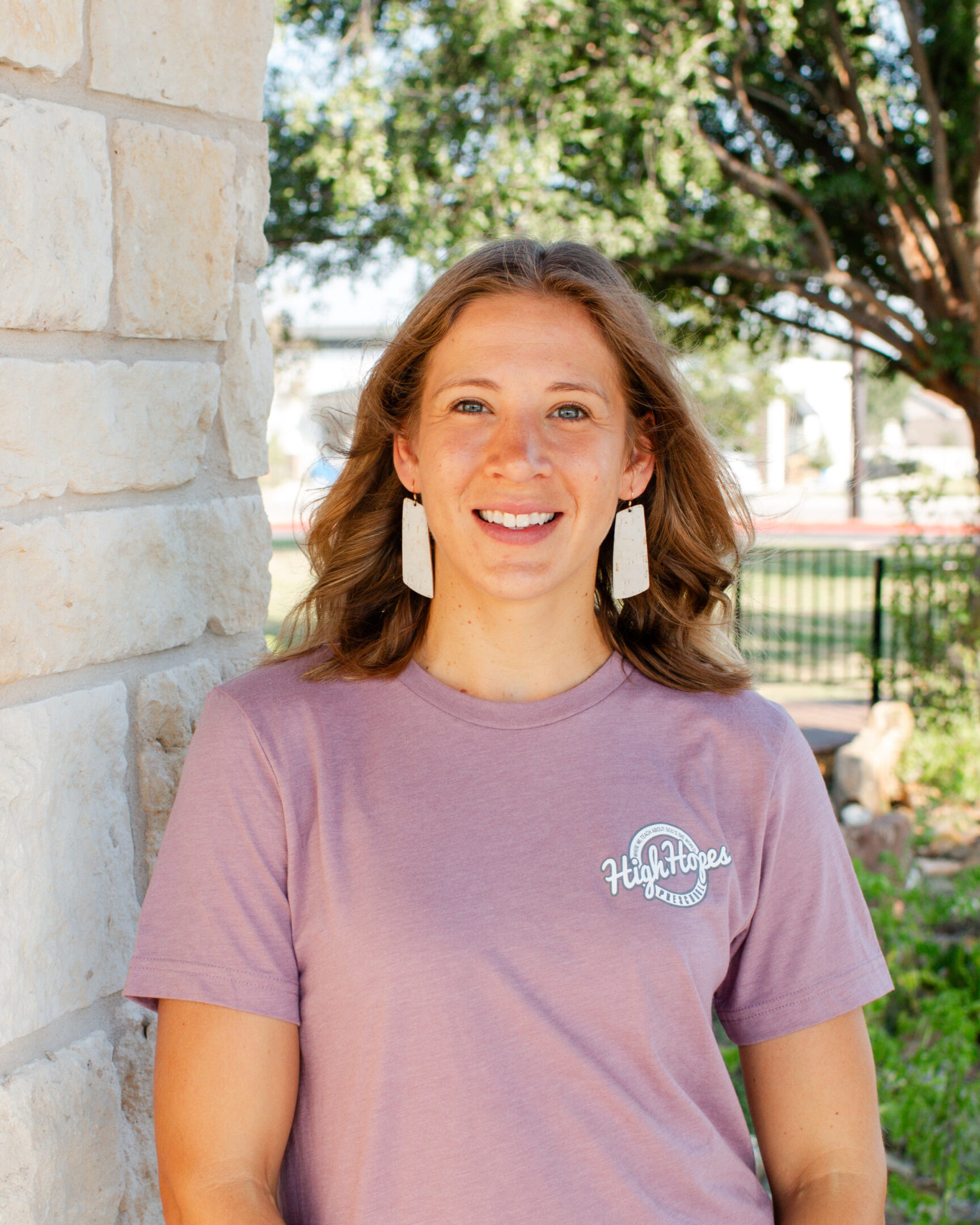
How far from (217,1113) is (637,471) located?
1082mm

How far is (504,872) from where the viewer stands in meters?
1.44

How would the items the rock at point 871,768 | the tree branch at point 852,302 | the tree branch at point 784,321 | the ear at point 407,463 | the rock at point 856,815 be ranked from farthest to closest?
the tree branch at point 784,321
the tree branch at point 852,302
the rock at point 871,768
the rock at point 856,815
the ear at point 407,463

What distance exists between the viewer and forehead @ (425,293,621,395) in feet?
5.42

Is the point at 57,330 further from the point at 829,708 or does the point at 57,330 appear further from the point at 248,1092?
the point at 829,708

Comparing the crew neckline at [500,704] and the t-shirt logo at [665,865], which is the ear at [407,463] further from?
the t-shirt logo at [665,865]

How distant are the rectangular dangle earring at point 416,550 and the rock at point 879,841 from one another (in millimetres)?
4123

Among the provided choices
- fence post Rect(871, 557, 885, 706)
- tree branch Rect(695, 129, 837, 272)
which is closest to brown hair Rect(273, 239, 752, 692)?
tree branch Rect(695, 129, 837, 272)

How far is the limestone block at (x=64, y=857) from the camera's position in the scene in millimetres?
1268

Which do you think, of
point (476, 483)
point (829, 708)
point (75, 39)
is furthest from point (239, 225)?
point (829, 708)

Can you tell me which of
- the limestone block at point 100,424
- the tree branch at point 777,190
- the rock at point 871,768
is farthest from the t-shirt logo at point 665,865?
the tree branch at point 777,190

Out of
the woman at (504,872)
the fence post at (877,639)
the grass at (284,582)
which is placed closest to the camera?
the woman at (504,872)

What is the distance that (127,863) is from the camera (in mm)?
1471

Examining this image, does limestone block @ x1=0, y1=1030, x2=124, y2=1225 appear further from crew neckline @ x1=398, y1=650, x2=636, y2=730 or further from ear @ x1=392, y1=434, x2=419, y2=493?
ear @ x1=392, y1=434, x2=419, y2=493

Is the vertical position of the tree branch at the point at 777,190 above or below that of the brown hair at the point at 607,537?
above
